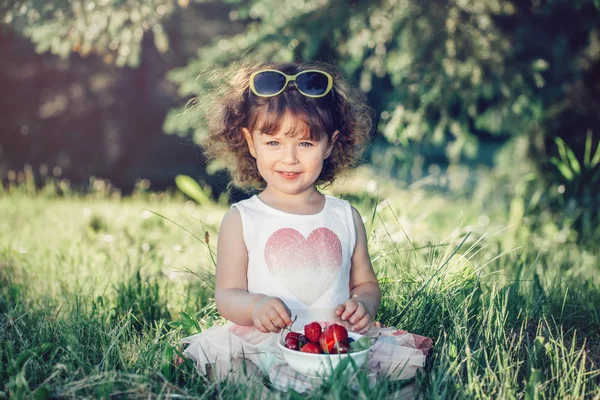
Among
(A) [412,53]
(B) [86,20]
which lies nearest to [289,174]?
(B) [86,20]

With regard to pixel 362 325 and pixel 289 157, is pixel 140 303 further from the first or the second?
pixel 362 325

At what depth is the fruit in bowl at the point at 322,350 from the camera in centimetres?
202

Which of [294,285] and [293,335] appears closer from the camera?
[293,335]

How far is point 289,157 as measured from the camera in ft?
7.95

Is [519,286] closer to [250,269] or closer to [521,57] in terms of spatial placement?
[250,269]

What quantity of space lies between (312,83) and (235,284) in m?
0.77

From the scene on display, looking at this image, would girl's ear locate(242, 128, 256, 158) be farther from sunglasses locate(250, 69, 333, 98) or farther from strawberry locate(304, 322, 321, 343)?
strawberry locate(304, 322, 321, 343)

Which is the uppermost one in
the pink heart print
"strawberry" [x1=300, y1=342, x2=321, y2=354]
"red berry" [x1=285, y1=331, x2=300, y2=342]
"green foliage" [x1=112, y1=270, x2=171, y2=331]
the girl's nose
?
the girl's nose

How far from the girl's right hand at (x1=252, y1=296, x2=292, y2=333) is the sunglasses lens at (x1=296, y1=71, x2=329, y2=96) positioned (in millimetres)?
768

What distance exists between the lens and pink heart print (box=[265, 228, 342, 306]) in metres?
2.40

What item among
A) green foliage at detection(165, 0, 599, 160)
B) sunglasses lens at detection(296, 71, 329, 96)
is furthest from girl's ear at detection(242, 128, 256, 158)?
green foliage at detection(165, 0, 599, 160)

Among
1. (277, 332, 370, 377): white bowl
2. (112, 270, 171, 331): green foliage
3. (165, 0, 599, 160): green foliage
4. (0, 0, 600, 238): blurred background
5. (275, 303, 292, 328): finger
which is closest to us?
(277, 332, 370, 377): white bowl

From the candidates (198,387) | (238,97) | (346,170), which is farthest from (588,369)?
(238,97)

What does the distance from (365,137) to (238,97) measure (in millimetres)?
557
